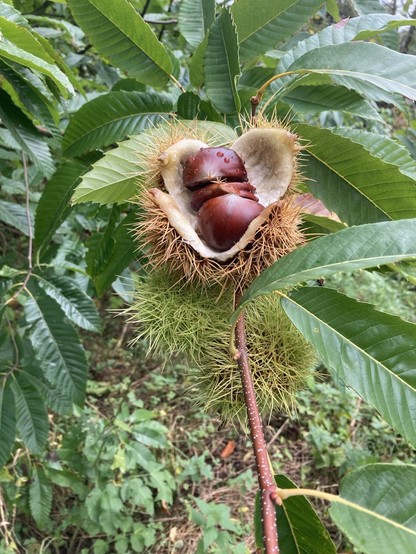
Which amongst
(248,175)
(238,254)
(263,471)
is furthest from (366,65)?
Answer: (263,471)

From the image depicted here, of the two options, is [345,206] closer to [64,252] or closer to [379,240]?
[379,240]

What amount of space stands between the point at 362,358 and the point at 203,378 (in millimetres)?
246

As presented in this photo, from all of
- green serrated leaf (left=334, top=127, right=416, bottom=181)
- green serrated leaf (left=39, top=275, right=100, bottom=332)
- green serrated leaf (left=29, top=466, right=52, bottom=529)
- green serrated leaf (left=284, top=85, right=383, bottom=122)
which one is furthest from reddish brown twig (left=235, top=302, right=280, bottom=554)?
green serrated leaf (left=29, top=466, right=52, bottom=529)

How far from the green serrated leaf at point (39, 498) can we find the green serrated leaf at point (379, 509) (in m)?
1.42

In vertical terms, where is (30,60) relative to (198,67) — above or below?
below

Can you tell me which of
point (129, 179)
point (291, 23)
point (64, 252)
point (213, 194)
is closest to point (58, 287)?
point (64, 252)

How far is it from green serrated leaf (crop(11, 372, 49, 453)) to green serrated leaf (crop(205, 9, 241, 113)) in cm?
98

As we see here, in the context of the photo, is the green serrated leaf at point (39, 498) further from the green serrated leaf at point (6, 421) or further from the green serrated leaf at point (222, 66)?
the green serrated leaf at point (222, 66)

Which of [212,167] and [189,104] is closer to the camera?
[212,167]

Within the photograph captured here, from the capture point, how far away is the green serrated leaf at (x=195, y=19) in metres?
1.00

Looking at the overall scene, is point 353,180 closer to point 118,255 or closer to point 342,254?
point 342,254

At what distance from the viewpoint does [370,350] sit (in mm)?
570

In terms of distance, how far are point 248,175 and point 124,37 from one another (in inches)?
13.6

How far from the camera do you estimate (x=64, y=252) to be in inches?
64.4
